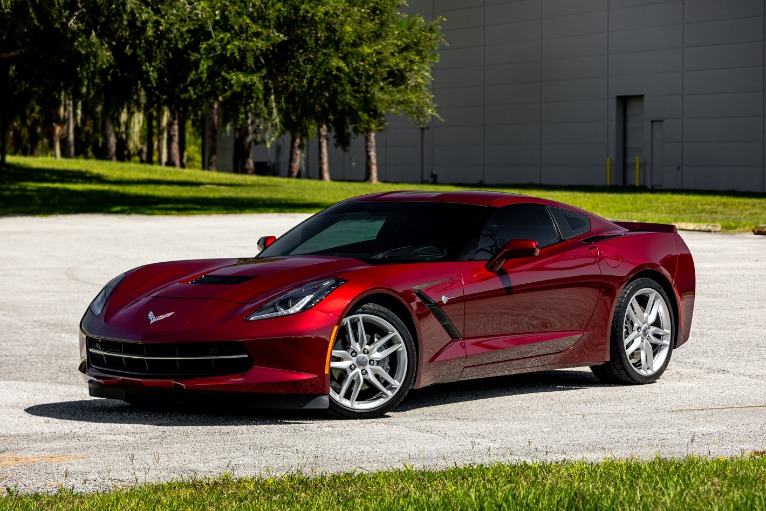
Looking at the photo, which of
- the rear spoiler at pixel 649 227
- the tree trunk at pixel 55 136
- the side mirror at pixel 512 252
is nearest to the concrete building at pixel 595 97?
the tree trunk at pixel 55 136

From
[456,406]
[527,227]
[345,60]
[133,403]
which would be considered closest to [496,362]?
[456,406]

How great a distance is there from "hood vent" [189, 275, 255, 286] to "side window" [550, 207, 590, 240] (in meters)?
2.38

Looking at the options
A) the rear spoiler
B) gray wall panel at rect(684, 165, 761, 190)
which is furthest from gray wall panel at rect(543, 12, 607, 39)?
the rear spoiler

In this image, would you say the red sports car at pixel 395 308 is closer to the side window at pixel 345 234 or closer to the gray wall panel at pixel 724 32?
the side window at pixel 345 234

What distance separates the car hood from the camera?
7461 mm

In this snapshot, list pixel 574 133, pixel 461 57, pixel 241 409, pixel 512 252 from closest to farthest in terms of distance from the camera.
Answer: pixel 241 409
pixel 512 252
pixel 574 133
pixel 461 57

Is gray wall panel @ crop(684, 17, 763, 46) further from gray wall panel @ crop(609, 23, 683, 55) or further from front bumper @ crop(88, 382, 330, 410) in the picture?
front bumper @ crop(88, 382, 330, 410)

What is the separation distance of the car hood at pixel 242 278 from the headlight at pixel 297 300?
0.06m

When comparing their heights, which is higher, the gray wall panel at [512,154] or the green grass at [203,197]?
the gray wall panel at [512,154]

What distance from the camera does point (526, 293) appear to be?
27.3 ft

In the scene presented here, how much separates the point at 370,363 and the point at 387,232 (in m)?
1.24

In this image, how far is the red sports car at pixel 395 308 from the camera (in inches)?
286

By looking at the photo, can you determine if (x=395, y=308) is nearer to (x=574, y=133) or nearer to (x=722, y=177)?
(x=722, y=177)

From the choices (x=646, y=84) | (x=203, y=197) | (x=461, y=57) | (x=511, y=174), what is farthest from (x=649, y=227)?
(x=461, y=57)
